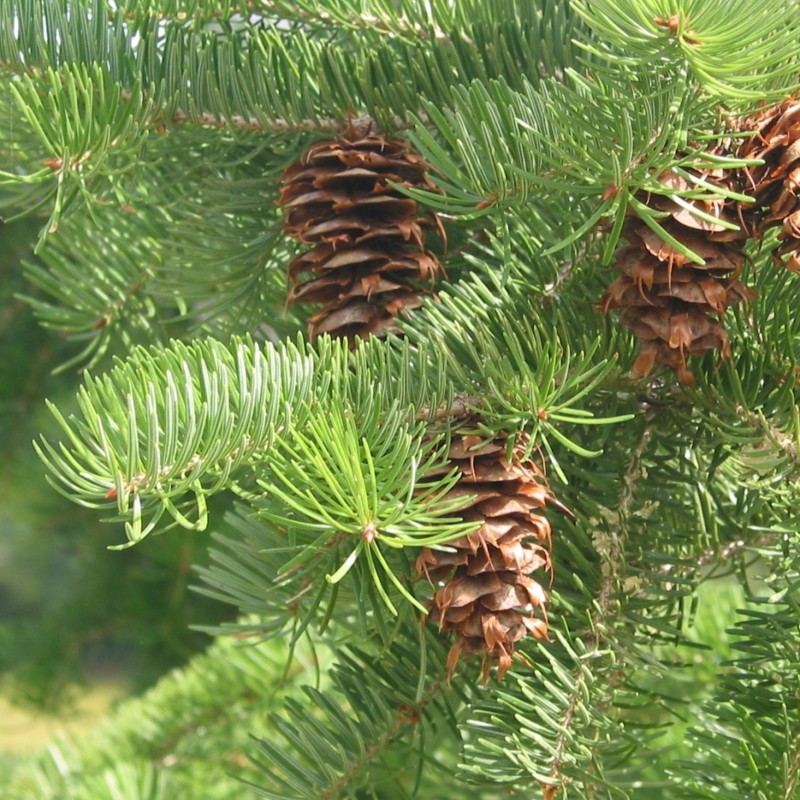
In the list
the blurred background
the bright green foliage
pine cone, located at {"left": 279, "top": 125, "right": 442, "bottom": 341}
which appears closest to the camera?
the bright green foliage

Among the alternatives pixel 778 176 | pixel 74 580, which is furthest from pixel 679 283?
pixel 74 580

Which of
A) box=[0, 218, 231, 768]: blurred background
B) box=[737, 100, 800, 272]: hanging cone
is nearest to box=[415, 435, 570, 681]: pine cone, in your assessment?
box=[737, 100, 800, 272]: hanging cone

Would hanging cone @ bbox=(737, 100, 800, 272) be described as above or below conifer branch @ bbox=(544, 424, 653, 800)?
above

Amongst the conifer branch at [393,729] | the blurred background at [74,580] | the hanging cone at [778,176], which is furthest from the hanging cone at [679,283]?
the blurred background at [74,580]

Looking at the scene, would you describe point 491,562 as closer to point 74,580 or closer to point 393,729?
point 393,729

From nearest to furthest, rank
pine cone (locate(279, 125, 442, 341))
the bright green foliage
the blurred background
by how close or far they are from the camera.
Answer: the bright green foliage, pine cone (locate(279, 125, 442, 341)), the blurred background

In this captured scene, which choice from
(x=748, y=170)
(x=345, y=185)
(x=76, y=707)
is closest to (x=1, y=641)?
(x=76, y=707)

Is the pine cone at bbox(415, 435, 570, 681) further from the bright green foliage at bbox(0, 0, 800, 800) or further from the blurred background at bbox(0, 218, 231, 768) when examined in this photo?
the blurred background at bbox(0, 218, 231, 768)

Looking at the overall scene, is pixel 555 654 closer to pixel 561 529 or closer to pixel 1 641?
pixel 561 529
